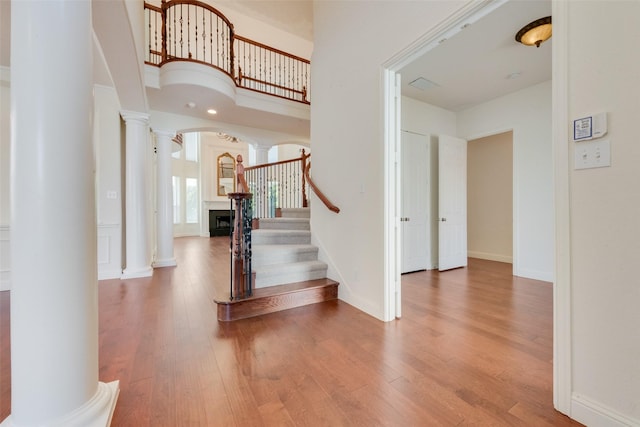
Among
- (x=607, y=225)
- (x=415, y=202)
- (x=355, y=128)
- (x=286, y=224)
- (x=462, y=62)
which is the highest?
(x=462, y=62)

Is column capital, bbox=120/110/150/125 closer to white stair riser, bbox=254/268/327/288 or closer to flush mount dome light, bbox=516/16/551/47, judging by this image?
white stair riser, bbox=254/268/327/288

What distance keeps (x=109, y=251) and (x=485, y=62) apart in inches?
222

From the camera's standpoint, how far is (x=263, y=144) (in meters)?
6.10

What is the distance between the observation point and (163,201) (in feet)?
15.9

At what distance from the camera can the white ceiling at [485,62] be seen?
2.46 meters

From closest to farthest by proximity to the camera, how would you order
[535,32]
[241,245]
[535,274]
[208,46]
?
1. [535,32]
2. [241,245]
3. [535,274]
4. [208,46]

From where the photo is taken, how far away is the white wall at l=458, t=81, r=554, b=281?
150 inches

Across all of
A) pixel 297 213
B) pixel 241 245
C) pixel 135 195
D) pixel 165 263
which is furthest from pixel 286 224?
pixel 165 263

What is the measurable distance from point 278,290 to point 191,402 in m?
1.44

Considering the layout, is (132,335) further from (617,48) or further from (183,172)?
(183,172)

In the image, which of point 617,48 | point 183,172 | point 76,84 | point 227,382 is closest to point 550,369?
point 617,48

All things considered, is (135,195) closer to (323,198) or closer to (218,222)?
(323,198)

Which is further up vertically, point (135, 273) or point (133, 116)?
point (133, 116)

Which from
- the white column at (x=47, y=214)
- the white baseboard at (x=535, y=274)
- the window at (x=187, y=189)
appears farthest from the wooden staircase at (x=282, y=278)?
the window at (x=187, y=189)
